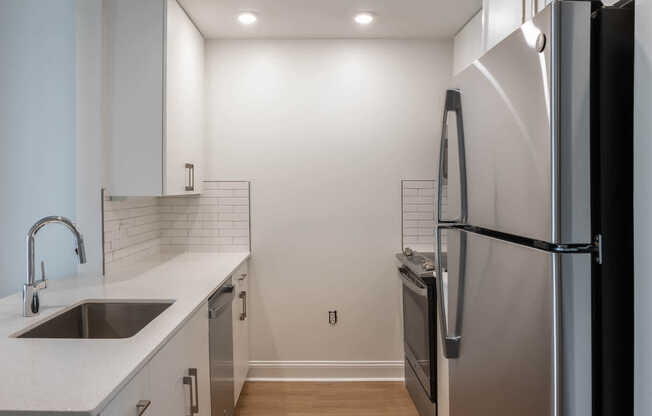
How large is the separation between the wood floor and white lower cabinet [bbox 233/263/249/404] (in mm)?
132

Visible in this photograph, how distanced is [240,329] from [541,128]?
2528 millimetres

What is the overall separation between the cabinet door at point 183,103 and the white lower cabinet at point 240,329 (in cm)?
65

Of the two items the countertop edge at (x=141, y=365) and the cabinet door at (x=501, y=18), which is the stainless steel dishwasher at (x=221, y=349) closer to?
the countertop edge at (x=141, y=365)

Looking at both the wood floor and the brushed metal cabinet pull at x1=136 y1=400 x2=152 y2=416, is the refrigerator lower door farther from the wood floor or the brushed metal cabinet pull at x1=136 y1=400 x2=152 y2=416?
the wood floor

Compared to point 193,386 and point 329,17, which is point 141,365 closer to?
point 193,386

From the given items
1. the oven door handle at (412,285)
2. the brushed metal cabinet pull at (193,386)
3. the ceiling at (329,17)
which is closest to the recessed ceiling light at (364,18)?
the ceiling at (329,17)

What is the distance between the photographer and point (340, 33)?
3.39 m

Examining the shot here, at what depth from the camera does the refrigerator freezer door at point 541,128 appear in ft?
3.16

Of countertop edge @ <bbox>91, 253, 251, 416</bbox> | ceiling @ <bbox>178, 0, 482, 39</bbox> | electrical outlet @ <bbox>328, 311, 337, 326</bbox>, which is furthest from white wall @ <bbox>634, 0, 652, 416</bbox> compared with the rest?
electrical outlet @ <bbox>328, 311, 337, 326</bbox>

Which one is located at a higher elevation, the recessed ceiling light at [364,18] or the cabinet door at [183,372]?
the recessed ceiling light at [364,18]

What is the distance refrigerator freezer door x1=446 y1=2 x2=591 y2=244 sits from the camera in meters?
0.96

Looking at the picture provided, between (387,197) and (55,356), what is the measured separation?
99.3 inches

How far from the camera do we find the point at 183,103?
9.63 ft

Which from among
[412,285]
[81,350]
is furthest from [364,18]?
[81,350]
